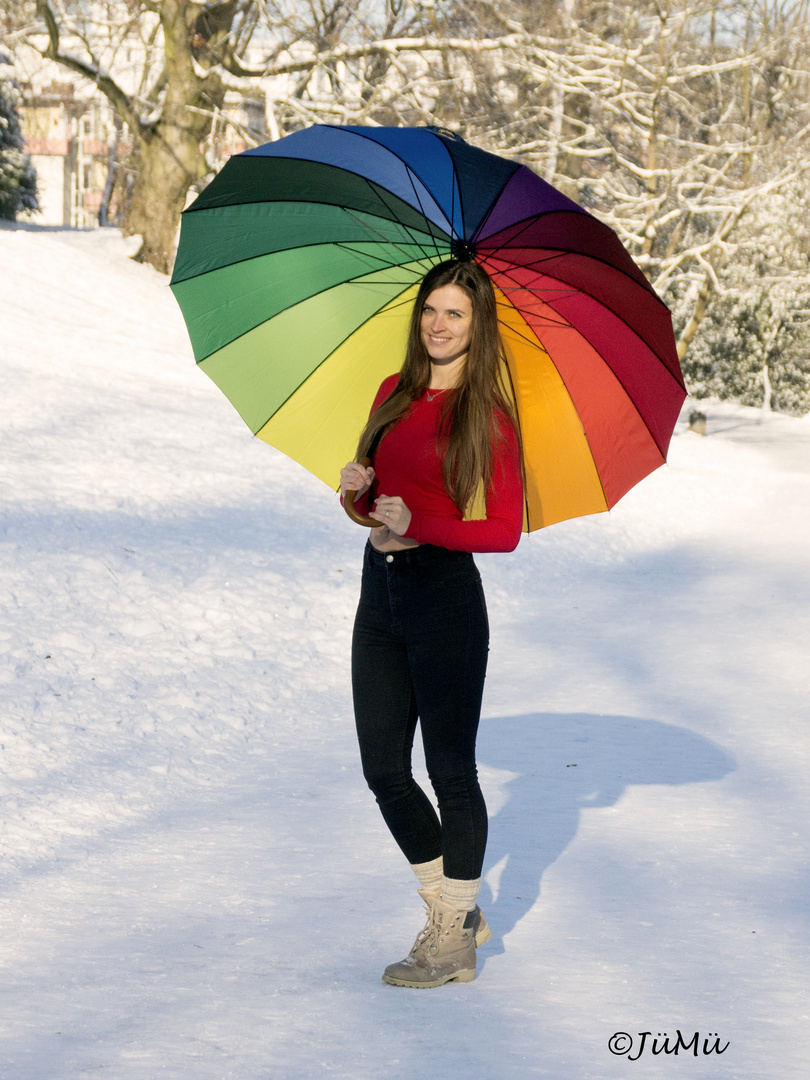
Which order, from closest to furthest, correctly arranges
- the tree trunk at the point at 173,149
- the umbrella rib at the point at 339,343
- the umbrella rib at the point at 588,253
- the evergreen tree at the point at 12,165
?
the umbrella rib at the point at 588,253
the umbrella rib at the point at 339,343
the tree trunk at the point at 173,149
the evergreen tree at the point at 12,165

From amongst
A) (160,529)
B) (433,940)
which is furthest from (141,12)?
(433,940)

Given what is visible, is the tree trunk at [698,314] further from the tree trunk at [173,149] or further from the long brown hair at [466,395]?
the long brown hair at [466,395]

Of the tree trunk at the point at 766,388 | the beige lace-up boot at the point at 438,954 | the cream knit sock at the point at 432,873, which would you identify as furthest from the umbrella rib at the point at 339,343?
the tree trunk at the point at 766,388

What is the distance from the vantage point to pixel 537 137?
20406 mm

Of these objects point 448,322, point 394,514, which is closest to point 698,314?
point 448,322

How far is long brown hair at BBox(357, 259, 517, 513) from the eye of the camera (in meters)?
3.15

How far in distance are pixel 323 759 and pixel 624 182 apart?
2011 centimetres

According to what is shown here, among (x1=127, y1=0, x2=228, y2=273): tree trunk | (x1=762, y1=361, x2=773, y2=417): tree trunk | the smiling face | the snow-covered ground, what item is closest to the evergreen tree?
(x1=127, y1=0, x2=228, y2=273): tree trunk

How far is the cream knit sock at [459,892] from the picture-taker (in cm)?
338

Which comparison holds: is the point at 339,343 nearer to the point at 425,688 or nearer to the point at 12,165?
the point at 425,688

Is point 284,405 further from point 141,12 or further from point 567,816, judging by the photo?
point 141,12

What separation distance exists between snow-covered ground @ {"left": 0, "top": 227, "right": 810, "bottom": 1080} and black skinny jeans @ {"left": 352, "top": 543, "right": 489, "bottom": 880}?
1.53 feet

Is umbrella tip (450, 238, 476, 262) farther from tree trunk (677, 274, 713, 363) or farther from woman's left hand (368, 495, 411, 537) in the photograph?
tree trunk (677, 274, 713, 363)

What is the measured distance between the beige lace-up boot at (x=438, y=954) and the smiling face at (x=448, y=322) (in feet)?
4.98
